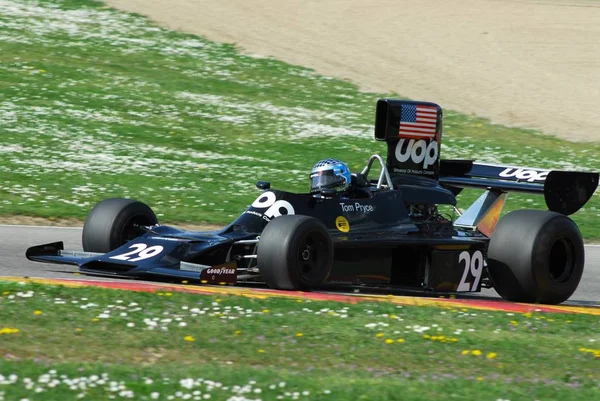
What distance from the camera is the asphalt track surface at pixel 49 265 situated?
31.8 feet

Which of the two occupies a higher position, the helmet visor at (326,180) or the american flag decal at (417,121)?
the american flag decal at (417,121)

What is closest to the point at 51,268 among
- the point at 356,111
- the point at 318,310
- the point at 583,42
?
the point at 318,310

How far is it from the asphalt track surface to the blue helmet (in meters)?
1.81

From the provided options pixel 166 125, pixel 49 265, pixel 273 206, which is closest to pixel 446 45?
pixel 166 125

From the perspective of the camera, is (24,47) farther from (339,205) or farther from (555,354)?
(555,354)

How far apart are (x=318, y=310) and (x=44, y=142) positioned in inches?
434

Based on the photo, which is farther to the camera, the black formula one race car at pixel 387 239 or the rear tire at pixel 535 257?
the rear tire at pixel 535 257

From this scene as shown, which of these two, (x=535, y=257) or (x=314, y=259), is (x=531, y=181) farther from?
(x=314, y=259)

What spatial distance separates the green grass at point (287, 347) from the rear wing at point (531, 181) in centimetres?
223

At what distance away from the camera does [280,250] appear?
27.4 feet

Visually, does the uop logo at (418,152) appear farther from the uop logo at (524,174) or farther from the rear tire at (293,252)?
the rear tire at (293,252)

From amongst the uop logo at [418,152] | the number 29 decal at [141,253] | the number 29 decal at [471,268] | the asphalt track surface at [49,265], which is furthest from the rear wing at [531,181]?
the number 29 decal at [141,253]

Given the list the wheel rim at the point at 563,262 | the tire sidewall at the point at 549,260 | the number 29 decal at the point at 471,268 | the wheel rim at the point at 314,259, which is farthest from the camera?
the number 29 decal at the point at 471,268

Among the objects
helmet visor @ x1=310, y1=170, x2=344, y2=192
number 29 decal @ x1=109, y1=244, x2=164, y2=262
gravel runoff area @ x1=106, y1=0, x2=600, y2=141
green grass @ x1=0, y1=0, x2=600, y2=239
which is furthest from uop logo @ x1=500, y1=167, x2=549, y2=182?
gravel runoff area @ x1=106, y1=0, x2=600, y2=141
